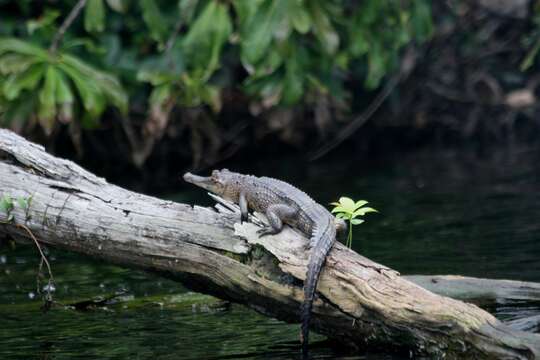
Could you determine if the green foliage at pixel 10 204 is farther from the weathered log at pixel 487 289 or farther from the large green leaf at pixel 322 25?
the large green leaf at pixel 322 25

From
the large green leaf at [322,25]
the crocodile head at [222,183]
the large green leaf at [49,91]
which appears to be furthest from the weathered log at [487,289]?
the large green leaf at [49,91]

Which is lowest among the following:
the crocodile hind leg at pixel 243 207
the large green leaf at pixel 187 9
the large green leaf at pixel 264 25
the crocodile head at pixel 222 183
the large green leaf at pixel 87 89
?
the crocodile hind leg at pixel 243 207

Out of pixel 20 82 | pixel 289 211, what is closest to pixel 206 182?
pixel 289 211

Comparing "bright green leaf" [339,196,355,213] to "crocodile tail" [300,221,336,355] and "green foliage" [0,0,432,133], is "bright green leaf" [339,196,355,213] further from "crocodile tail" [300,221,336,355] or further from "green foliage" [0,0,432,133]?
"green foliage" [0,0,432,133]

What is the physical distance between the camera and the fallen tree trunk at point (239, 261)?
461cm

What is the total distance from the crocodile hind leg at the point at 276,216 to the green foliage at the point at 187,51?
12.1ft

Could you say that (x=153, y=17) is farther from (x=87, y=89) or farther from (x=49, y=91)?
(x=49, y=91)

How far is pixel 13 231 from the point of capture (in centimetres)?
572

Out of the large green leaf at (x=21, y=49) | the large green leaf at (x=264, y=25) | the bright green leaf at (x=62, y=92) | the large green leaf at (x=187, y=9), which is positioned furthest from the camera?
the large green leaf at (x=187, y=9)

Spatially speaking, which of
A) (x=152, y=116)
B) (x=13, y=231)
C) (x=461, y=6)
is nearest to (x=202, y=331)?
(x=13, y=231)

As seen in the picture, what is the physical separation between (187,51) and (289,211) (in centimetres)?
520

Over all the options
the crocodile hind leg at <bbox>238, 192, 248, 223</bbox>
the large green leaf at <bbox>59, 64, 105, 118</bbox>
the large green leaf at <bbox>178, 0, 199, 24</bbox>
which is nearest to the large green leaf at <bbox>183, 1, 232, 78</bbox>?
the large green leaf at <bbox>178, 0, 199, 24</bbox>

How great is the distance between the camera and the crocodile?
4.82 m

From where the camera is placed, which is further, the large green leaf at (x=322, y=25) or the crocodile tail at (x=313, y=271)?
the large green leaf at (x=322, y=25)
